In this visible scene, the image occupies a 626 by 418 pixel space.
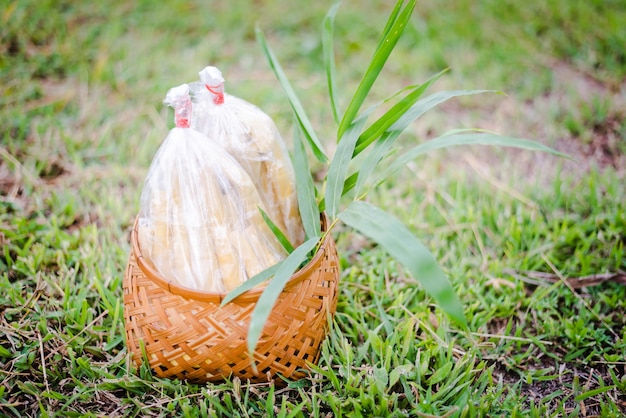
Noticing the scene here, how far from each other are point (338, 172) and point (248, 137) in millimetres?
182

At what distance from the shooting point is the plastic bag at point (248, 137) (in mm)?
979

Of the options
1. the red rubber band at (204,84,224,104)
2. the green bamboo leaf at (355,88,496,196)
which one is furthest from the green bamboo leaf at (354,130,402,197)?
the red rubber band at (204,84,224,104)

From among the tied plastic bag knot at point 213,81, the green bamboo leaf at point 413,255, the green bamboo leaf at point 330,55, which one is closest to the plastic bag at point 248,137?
the tied plastic bag knot at point 213,81

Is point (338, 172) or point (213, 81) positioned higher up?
point (213, 81)

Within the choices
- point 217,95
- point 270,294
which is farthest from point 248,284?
point 217,95

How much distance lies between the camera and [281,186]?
3.41 ft

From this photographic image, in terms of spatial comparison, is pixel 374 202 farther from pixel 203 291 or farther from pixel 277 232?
pixel 203 291

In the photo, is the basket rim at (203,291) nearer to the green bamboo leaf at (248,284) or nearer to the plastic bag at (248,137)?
the green bamboo leaf at (248,284)

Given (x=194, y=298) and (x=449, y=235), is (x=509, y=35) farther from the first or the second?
(x=194, y=298)

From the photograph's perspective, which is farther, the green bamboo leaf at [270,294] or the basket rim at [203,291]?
the basket rim at [203,291]

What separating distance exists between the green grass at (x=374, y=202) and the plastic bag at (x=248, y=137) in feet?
1.01

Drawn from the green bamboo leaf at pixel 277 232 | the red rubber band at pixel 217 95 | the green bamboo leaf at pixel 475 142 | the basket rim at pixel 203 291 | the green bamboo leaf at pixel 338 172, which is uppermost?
the red rubber band at pixel 217 95

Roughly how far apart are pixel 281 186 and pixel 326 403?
40cm

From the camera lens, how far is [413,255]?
2.32 ft
